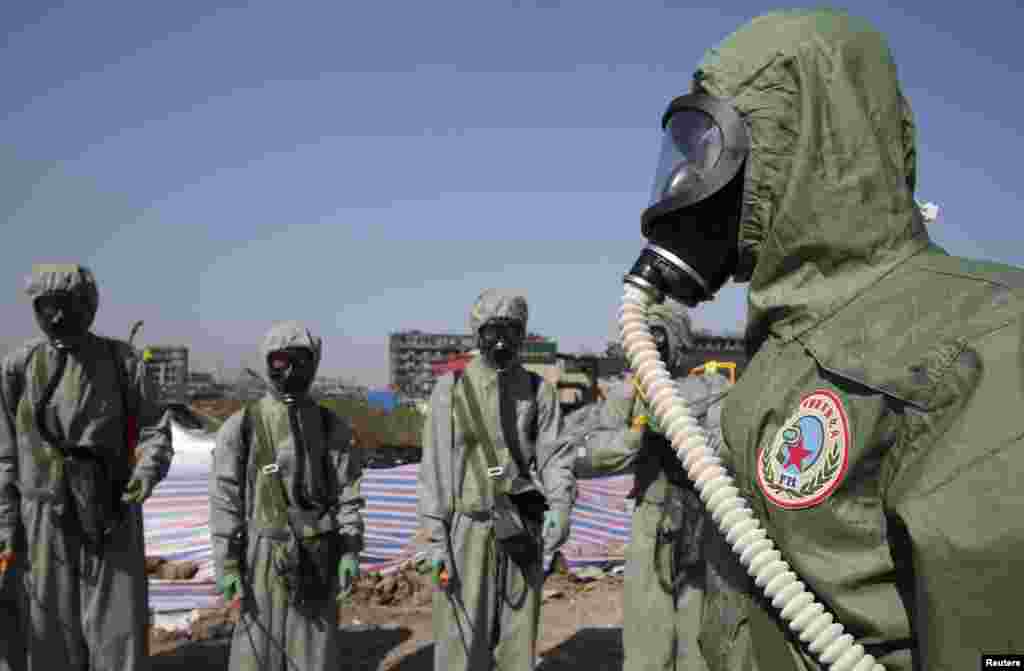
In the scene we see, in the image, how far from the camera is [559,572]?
7.56 metres

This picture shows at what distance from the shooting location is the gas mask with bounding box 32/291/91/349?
4059mm

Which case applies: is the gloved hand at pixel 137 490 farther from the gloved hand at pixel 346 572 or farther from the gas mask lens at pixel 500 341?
the gas mask lens at pixel 500 341

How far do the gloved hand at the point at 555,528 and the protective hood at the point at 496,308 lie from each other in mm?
1115

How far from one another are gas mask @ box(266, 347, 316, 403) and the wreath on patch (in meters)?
3.41

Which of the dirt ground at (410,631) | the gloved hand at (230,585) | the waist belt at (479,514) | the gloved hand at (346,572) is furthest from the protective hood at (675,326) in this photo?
the gloved hand at (230,585)

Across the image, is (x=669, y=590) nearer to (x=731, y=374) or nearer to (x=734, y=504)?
(x=731, y=374)

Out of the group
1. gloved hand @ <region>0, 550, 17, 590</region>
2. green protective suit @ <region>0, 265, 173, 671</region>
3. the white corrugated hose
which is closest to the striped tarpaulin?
green protective suit @ <region>0, 265, 173, 671</region>

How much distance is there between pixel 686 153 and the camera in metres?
1.34

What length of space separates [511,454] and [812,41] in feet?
10.6

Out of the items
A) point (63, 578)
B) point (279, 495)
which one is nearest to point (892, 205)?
point (279, 495)

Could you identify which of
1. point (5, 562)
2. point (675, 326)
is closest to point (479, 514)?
point (675, 326)

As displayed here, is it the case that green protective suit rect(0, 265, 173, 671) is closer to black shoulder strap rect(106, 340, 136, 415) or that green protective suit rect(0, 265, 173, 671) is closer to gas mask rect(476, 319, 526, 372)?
black shoulder strap rect(106, 340, 136, 415)

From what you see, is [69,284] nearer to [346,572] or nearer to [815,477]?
[346,572]

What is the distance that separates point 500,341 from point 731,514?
3.20 m
